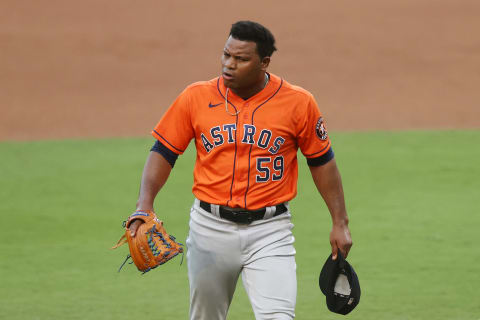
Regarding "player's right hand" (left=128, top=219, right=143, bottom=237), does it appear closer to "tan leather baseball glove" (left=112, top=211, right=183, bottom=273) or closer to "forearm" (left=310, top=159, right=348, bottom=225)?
"tan leather baseball glove" (left=112, top=211, right=183, bottom=273)

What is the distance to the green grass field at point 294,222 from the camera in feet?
22.3

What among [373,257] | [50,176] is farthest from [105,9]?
[373,257]

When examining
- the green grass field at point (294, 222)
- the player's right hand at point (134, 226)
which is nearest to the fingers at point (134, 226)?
the player's right hand at point (134, 226)

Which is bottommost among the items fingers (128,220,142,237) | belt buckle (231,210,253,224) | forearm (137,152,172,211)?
fingers (128,220,142,237)

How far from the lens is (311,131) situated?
4398 millimetres

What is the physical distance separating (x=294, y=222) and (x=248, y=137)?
5.36m

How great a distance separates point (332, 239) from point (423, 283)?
3098 mm

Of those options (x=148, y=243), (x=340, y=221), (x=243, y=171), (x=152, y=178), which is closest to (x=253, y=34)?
(x=243, y=171)

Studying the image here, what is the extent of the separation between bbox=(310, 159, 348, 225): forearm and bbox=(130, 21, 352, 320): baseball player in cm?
3

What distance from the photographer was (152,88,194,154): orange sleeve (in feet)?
14.5

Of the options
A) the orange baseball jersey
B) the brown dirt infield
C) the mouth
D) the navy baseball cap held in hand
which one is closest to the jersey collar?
the orange baseball jersey

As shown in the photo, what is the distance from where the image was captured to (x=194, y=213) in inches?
177

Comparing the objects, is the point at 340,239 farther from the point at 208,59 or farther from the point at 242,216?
the point at 208,59

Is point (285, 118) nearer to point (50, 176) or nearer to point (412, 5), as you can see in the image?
point (50, 176)
